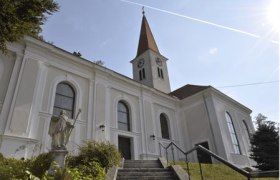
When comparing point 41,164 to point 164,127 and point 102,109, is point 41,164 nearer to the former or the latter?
point 102,109

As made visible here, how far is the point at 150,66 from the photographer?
2448 cm

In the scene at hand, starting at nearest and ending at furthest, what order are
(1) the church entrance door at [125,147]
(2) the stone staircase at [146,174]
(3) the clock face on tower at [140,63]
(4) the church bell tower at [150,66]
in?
(2) the stone staircase at [146,174]
(1) the church entrance door at [125,147]
(4) the church bell tower at [150,66]
(3) the clock face on tower at [140,63]

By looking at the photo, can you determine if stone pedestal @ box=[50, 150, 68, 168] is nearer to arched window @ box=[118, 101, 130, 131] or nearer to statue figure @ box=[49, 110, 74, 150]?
statue figure @ box=[49, 110, 74, 150]

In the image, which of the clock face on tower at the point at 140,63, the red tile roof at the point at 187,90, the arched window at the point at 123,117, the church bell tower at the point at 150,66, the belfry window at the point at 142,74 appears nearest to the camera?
the arched window at the point at 123,117

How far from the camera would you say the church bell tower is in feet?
78.1

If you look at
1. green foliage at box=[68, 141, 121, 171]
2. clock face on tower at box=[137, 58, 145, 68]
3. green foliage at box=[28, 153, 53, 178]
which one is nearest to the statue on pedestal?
green foliage at box=[28, 153, 53, 178]

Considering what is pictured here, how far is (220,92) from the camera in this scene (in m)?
18.9

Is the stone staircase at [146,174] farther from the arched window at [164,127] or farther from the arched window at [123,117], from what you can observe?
the arched window at [164,127]

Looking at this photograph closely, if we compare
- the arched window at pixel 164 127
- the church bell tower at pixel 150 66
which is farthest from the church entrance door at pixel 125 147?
the church bell tower at pixel 150 66

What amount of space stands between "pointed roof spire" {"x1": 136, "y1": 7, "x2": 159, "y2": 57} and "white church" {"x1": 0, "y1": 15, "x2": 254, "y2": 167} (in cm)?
564

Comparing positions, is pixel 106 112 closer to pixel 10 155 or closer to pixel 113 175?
pixel 10 155

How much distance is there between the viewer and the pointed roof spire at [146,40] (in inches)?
1047

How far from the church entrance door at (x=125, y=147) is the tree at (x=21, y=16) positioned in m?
8.83

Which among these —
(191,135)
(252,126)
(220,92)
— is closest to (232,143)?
(191,135)
